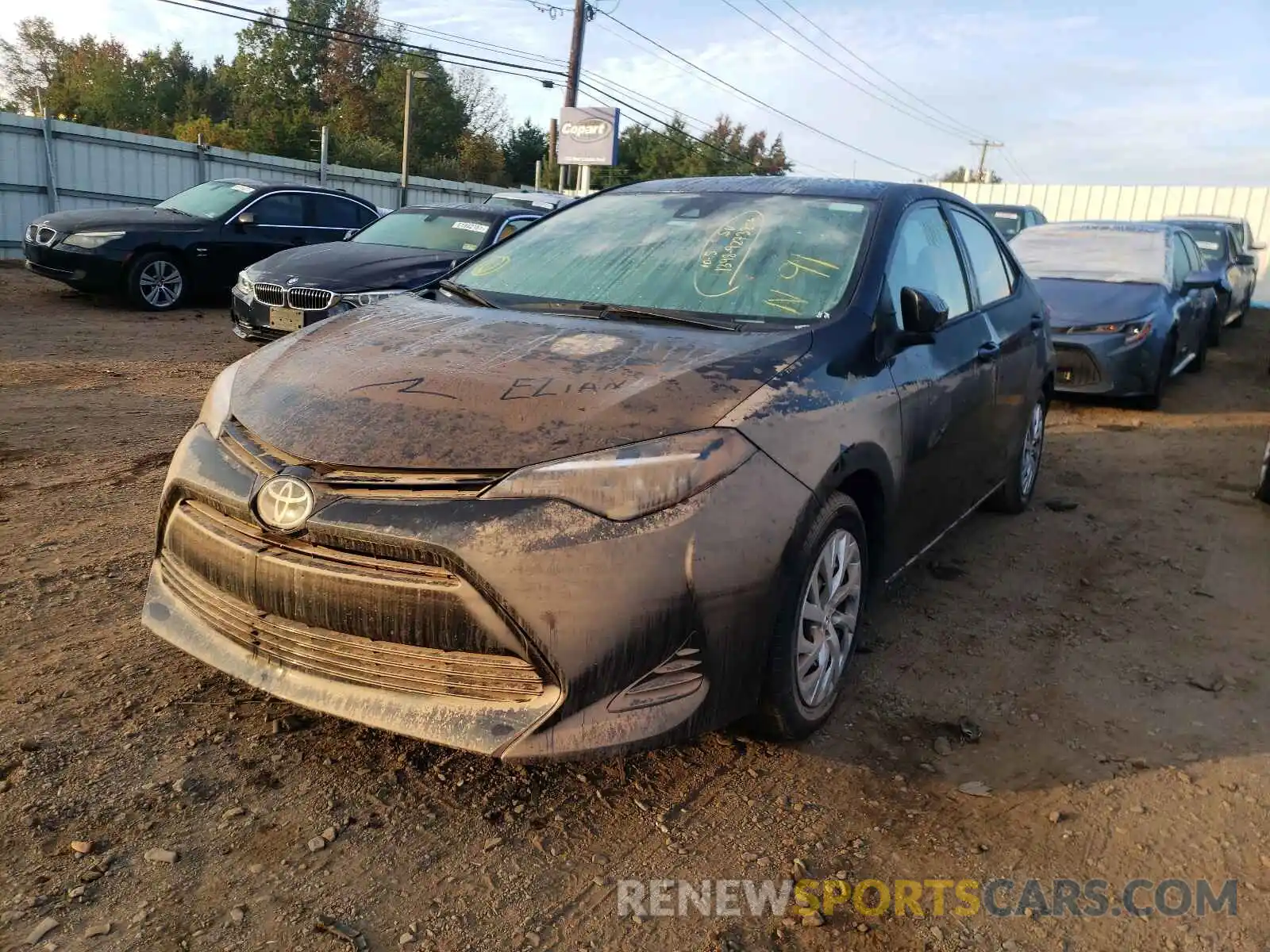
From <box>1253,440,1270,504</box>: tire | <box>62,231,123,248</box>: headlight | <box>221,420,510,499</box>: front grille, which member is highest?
<box>62,231,123,248</box>: headlight

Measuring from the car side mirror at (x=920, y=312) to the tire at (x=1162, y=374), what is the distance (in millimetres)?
5940

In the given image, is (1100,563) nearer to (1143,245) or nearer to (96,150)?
(1143,245)

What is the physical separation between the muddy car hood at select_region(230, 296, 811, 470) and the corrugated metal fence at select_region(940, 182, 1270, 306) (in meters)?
19.5

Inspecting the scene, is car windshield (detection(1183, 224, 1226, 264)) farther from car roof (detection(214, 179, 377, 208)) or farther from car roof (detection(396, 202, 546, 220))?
car roof (detection(214, 179, 377, 208))

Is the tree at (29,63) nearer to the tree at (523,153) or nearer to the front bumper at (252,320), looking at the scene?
the tree at (523,153)

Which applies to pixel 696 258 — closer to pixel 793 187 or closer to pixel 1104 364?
pixel 793 187

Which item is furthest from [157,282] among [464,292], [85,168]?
[464,292]

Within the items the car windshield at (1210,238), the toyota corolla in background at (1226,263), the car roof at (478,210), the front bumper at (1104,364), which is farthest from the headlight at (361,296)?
the car windshield at (1210,238)

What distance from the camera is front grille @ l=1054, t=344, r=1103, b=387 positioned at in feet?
26.3

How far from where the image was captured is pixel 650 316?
10.4ft

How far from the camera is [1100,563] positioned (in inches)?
185

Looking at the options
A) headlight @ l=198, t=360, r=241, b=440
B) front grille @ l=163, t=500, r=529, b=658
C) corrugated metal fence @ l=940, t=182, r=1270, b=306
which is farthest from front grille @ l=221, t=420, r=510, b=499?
corrugated metal fence @ l=940, t=182, r=1270, b=306

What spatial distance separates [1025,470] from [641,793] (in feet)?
11.7

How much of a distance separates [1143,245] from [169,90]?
202 ft
